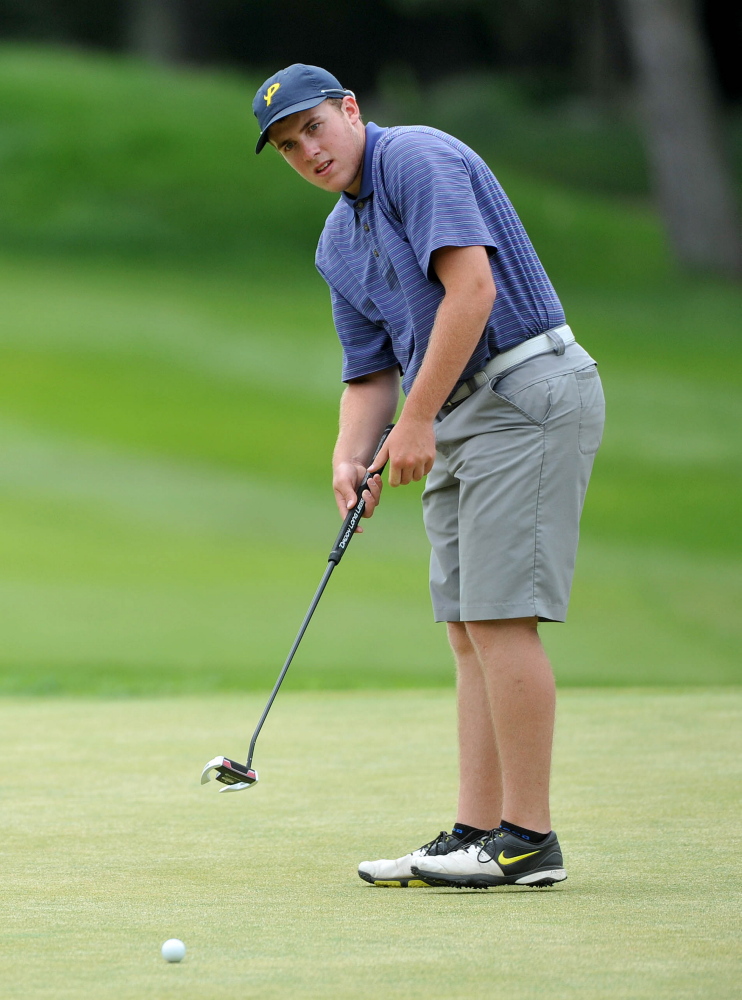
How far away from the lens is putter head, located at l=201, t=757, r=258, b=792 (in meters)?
2.81

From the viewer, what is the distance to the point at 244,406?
12672 millimetres

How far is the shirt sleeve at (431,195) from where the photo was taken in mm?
2748

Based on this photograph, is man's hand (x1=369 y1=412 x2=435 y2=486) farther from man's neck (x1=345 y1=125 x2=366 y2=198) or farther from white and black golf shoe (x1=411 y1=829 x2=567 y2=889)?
white and black golf shoe (x1=411 y1=829 x2=567 y2=889)

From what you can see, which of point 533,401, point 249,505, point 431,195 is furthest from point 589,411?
point 249,505

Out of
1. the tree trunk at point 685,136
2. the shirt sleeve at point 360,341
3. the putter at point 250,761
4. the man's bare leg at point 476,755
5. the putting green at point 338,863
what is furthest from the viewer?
the tree trunk at point 685,136

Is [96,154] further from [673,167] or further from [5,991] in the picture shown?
[5,991]

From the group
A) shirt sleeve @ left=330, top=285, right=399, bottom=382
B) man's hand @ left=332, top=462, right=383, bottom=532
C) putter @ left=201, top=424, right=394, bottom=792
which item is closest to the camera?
putter @ left=201, top=424, right=394, bottom=792

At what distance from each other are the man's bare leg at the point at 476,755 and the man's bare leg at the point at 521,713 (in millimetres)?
116

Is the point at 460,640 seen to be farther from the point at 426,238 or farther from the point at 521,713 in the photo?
the point at 426,238

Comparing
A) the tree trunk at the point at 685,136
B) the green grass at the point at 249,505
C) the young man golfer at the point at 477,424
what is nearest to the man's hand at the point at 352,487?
the young man golfer at the point at 477,424

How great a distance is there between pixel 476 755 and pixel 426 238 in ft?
2.91

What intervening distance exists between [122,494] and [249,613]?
96.6 inches

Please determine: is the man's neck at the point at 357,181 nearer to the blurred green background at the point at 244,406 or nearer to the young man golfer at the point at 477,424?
the young man golfer at the point at 477,424

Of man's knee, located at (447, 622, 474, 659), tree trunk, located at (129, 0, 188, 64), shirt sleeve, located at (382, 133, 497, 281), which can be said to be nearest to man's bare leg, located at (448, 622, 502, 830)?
man's knee, located at (447, 622, 474, 659)
